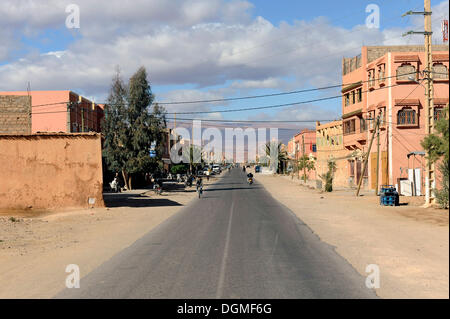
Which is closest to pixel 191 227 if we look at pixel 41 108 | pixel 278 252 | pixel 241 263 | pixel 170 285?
pixel 278 252

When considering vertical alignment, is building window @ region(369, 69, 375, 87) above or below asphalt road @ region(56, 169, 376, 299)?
above

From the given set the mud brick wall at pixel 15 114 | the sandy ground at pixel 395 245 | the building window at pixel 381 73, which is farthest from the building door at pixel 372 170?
the mud brick wall at pixel 15 114

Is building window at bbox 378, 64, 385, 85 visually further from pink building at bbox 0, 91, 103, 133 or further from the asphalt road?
pink building at bbox 0, 91, 103, 133

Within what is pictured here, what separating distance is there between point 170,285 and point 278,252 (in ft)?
14.6

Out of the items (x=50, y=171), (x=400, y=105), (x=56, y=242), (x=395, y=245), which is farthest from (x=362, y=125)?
(x=56, y=242)

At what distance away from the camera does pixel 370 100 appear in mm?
45750

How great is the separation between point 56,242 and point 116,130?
34015 millimetres

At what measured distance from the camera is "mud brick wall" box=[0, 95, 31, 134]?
47.7 m

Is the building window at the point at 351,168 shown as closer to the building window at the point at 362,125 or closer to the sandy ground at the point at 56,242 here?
the building window at the point at 362,125

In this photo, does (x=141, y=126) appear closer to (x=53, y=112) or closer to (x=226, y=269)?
(x=53, y=112)

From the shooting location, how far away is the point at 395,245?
14109mm

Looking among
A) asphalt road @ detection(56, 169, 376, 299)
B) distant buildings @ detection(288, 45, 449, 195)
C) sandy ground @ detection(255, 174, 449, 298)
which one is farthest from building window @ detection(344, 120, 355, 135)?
asphalt road @ detection(56, 169, 376, 299)

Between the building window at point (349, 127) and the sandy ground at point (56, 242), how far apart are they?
30.5 m
